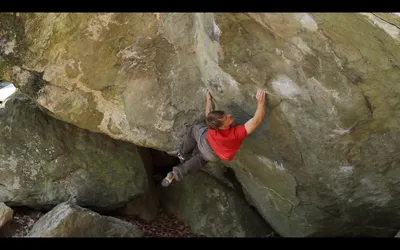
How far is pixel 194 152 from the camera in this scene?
7629 mm

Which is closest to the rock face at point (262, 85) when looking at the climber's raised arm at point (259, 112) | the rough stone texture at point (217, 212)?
the climber's raised arm at point (259, 112)

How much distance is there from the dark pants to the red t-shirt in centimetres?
22

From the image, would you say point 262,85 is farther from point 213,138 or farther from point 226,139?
point 213,138

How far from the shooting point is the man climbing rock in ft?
21.0

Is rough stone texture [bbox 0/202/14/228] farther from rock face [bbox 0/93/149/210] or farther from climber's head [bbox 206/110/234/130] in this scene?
climber's head [bbox 206/110/234/130]

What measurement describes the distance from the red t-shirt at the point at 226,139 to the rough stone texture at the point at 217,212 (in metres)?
2.82

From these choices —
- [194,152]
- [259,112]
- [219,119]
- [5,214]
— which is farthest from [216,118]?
[5,214]

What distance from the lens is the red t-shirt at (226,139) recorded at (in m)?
6.50

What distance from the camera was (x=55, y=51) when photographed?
6766 mm

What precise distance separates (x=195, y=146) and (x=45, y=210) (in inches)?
137

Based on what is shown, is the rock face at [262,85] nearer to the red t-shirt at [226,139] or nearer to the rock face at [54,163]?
the red t-shirt at [226,139]

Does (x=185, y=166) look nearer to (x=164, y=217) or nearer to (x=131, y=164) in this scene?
(x=131, y=164)

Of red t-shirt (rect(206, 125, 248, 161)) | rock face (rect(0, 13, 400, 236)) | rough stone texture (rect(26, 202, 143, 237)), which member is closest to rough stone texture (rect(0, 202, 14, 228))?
rough stone texture (rect(26, 202, 143, 237))

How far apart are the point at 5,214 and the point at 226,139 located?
4249 mm
